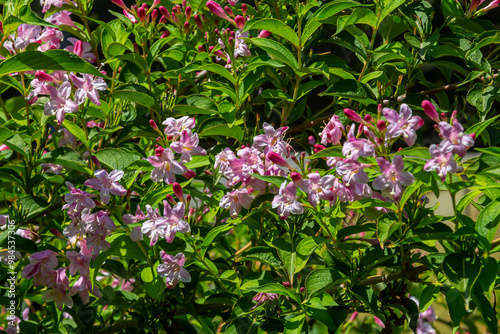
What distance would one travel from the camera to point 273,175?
50.3 inches

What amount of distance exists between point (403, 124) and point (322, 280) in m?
0.41

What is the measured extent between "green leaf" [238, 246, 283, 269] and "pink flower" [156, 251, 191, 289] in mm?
155

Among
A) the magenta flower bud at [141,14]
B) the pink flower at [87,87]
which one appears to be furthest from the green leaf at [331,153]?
the magenta flower bud at [141,14]

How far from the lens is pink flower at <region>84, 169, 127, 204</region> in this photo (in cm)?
125

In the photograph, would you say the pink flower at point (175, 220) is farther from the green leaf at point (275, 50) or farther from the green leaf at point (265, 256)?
the green leaf at point (275, 50)

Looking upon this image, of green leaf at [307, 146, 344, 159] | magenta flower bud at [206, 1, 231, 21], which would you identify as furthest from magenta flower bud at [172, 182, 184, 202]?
magenta flower bud at [206, 1, 231, 21]

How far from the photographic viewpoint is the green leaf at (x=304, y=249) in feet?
3.94

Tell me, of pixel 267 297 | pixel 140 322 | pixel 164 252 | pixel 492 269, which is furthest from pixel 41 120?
pixel 492 269

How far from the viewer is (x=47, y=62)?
1.12m

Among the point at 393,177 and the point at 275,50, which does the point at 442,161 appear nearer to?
the point at 393,177

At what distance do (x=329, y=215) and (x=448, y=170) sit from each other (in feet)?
1.14

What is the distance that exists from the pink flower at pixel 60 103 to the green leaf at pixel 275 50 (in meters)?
0.47

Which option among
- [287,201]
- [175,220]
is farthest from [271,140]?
[175,220]

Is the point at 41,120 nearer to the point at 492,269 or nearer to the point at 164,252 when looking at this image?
the point at 164,252
